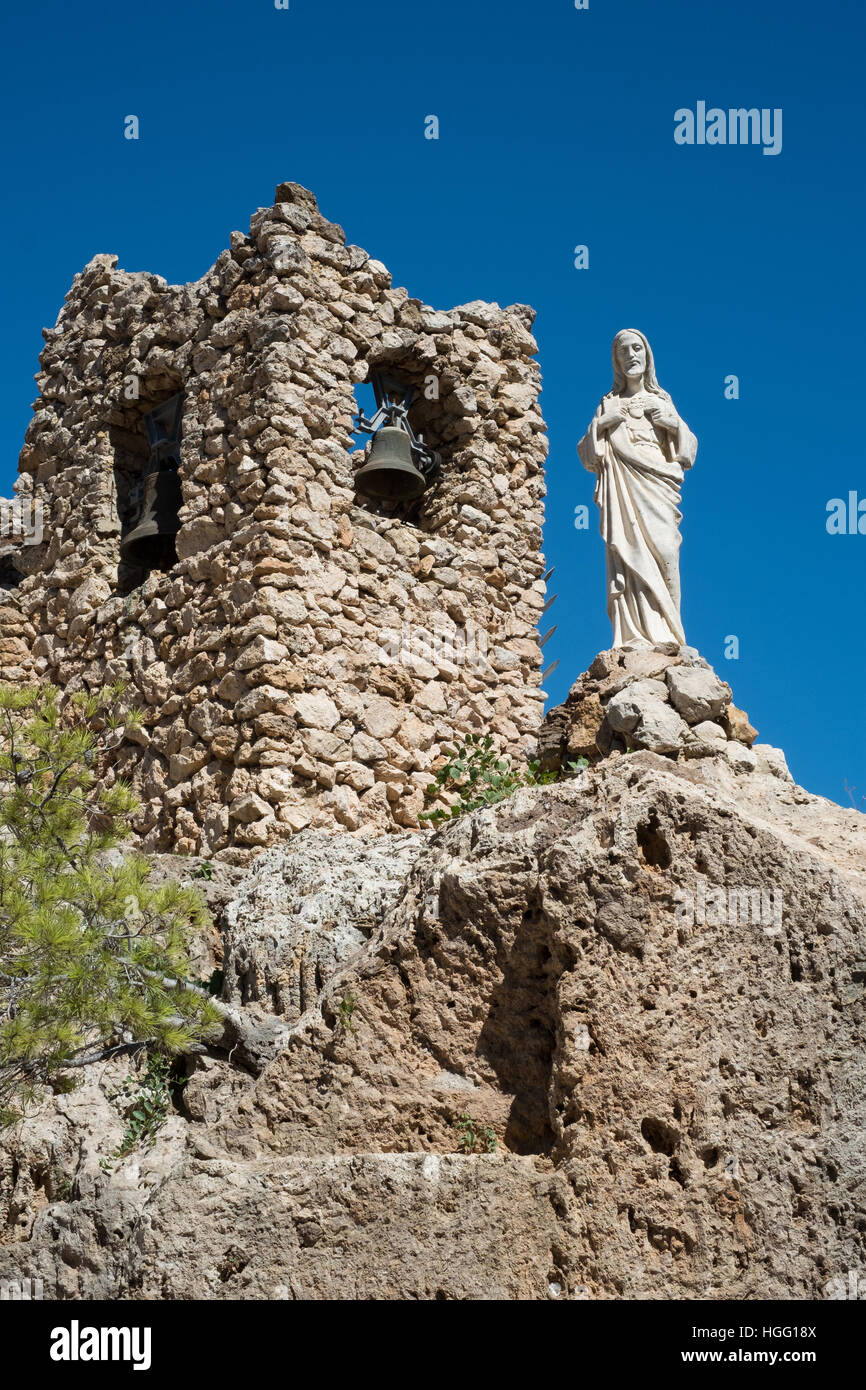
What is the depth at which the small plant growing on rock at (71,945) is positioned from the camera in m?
4.92

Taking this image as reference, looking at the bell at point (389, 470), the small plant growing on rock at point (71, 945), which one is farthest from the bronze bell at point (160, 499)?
the small plant growing on rock at point (71, 945)

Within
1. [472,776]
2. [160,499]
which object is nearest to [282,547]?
[160,499]

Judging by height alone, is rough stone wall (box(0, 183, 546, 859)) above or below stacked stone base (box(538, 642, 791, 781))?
above

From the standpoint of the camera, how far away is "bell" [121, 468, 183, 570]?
950 cm

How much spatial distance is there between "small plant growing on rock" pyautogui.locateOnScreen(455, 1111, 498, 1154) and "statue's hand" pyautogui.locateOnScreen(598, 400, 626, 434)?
13.7 feet

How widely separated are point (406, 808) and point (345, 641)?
3.29 feet

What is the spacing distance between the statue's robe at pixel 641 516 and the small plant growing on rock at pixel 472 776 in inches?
33.5

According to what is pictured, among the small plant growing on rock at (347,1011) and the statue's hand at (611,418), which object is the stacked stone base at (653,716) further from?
the small plant growing on rock at (347,1011)

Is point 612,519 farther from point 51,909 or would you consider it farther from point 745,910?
point 51,909

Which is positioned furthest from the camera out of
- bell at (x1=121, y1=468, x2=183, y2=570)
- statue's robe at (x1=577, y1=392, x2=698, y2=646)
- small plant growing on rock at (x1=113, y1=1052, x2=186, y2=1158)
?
bell at (x1=121, y1=468, x2=183, y2=570)

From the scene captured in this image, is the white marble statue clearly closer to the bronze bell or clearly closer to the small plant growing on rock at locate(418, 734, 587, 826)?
the small plant growing on rock at locate(418, 734, 587, 826)

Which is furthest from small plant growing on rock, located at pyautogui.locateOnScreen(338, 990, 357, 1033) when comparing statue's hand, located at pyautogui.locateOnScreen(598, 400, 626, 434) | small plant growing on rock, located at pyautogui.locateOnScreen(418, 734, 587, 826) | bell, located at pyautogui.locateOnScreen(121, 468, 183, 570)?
bell, located at pyautogui.locateOnScreen(121, 468, 183, 570)

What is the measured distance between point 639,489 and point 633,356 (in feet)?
2.47

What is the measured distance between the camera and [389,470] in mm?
9336
